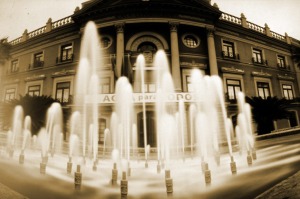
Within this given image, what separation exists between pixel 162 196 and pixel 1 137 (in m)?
8.76

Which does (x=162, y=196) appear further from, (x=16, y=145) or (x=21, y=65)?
(x=21, y=65)

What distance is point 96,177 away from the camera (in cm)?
639

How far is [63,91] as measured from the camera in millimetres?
17188

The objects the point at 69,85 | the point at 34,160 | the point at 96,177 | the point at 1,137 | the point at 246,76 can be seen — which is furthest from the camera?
the point at 246,76

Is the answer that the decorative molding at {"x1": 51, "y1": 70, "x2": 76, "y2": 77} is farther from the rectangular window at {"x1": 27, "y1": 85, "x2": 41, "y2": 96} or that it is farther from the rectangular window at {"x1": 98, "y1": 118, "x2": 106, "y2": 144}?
the rectangular window at {"x1": 98, "y1": 118, "x2": 106, "y2": 144}

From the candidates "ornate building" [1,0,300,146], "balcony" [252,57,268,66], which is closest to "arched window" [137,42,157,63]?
"ornate building" [1,0,300,146]

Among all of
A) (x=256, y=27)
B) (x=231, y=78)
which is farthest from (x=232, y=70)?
(x=256, y=27)

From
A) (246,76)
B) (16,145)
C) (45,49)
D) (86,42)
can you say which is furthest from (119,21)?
(246,76)

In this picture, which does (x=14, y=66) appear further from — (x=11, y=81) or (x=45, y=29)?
(x=45, y=29)

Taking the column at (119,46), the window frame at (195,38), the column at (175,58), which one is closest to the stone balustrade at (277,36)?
the window frame at (195,38)

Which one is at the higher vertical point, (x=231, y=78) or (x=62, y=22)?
(x=62, y=22)

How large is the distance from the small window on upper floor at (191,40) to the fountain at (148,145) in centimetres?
286

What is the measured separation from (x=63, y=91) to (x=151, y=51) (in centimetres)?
893

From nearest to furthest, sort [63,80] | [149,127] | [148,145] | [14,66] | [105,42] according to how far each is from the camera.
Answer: [148,145], [149,127], [105,42], [63,80], [14,66]
